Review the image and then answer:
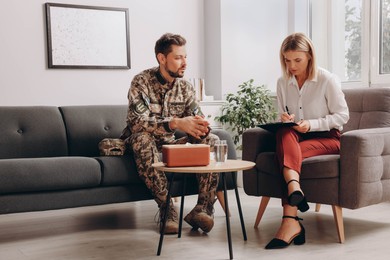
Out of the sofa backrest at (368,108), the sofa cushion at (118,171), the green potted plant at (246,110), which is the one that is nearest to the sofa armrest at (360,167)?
the sofa backrest at (368,108)

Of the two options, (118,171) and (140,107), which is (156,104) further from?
(118,171)

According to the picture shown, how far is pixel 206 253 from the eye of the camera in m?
2.45

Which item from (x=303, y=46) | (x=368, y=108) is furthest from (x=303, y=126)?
(x=368, y=108)

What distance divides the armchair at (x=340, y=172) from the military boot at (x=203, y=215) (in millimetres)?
272

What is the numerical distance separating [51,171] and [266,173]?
1163 millimetres

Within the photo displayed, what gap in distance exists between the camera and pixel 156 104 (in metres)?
3.10

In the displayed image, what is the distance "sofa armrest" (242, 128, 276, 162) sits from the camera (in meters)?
3.00

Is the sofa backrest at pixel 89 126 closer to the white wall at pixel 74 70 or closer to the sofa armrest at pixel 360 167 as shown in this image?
the white wall at pixel 74 70

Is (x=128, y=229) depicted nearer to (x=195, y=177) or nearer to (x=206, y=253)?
(x=195, y=177)

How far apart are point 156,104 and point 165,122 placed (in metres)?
0.23

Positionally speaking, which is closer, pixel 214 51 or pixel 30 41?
pixel 30 41

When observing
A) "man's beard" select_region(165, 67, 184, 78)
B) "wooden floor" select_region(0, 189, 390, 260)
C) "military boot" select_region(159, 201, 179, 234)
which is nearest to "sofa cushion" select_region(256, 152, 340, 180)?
"wooden floor" select_region(0, 189, 390, 260)

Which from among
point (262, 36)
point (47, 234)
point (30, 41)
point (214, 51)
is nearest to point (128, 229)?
point (47, 234)

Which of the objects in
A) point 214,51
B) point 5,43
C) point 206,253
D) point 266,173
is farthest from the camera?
point 214,51
